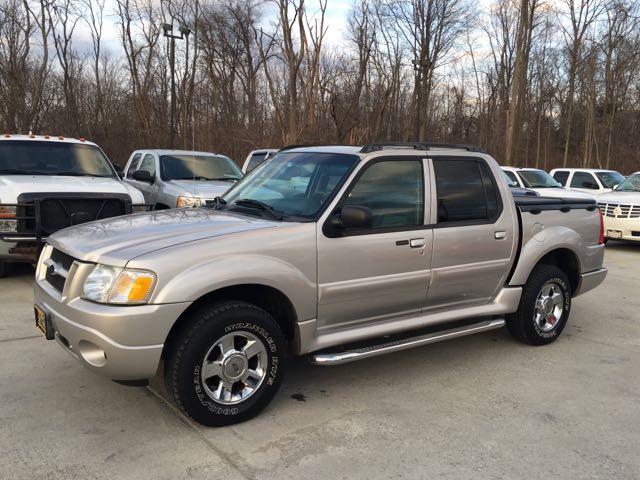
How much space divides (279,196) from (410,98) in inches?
1209

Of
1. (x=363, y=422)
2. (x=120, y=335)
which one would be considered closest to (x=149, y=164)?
(x=120, y=335)

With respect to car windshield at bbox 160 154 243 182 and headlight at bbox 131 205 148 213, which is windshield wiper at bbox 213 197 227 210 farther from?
car windshield at bbox 160 154 243 182

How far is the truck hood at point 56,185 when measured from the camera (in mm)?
6773

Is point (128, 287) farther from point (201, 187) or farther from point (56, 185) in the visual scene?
point (201, 187)

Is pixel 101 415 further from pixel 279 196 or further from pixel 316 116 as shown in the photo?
pixel 316 116

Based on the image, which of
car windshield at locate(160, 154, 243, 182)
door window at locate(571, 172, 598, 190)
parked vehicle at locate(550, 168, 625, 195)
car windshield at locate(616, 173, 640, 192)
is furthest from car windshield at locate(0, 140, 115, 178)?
door window at locate(571, 172, 598, 190)

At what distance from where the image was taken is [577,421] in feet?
12.3

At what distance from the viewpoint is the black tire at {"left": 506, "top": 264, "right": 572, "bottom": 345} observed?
5.08m

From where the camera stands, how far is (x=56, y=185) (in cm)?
709

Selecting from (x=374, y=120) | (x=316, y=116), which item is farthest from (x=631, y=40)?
(x=316, y=116)

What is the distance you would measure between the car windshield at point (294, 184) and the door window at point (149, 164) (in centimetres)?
568

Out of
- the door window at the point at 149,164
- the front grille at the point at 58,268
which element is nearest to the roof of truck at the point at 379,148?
the front grille at the point at 58,268

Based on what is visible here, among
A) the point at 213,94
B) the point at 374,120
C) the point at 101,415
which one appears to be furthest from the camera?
the point at 213,94

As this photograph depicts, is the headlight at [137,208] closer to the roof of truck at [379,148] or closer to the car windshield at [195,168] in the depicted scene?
the car windshield at [195,168]
